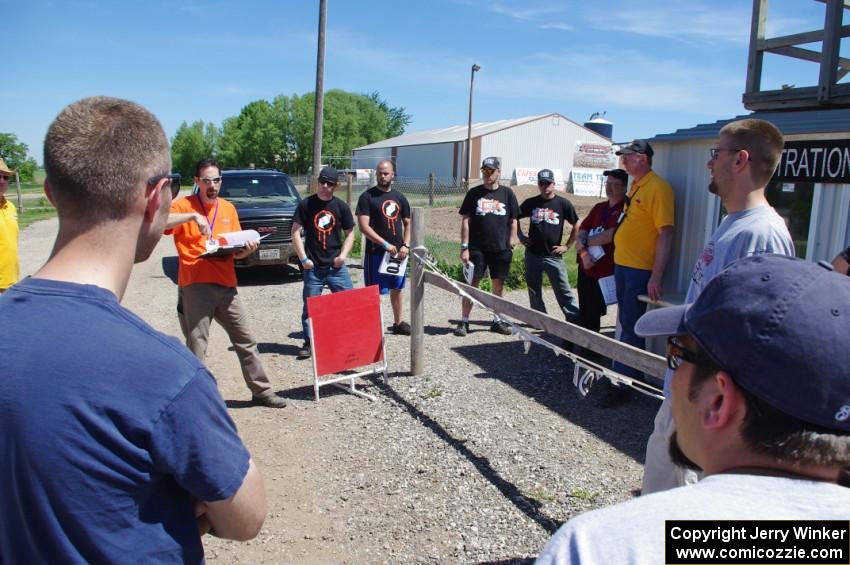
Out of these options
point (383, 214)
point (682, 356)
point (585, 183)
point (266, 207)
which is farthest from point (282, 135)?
point (682, 356)

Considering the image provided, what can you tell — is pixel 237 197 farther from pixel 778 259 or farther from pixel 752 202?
pixel 778 259

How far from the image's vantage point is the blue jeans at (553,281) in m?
7.31

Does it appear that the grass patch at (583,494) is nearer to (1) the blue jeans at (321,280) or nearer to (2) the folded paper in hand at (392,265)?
(1) the blue jeans at (321,280)

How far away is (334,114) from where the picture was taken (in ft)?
278

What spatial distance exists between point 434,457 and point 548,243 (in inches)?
145

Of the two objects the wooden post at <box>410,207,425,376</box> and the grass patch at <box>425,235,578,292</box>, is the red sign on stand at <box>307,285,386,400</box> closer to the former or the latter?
the wooden post at <box>410,207,425,376</box>

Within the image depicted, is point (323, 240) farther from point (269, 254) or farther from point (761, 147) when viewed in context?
point (269, 254)

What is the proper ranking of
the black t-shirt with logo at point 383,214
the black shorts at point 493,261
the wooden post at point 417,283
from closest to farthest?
the wooden post at point 417,283 < the black t-shirt with logo at point 383,214 < the black shorts at point 493,261

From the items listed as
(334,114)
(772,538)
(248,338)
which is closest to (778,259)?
(772,538)

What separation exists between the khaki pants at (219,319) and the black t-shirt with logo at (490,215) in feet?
11.2

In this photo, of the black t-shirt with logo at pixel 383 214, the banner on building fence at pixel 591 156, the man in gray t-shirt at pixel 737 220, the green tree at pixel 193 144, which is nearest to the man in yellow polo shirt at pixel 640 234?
the man in gray t-shirt at pixel 737 220

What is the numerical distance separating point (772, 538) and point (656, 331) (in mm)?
510

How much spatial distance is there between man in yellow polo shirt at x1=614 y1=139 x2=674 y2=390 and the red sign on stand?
7.51 ft

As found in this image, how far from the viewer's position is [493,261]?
312 inches
